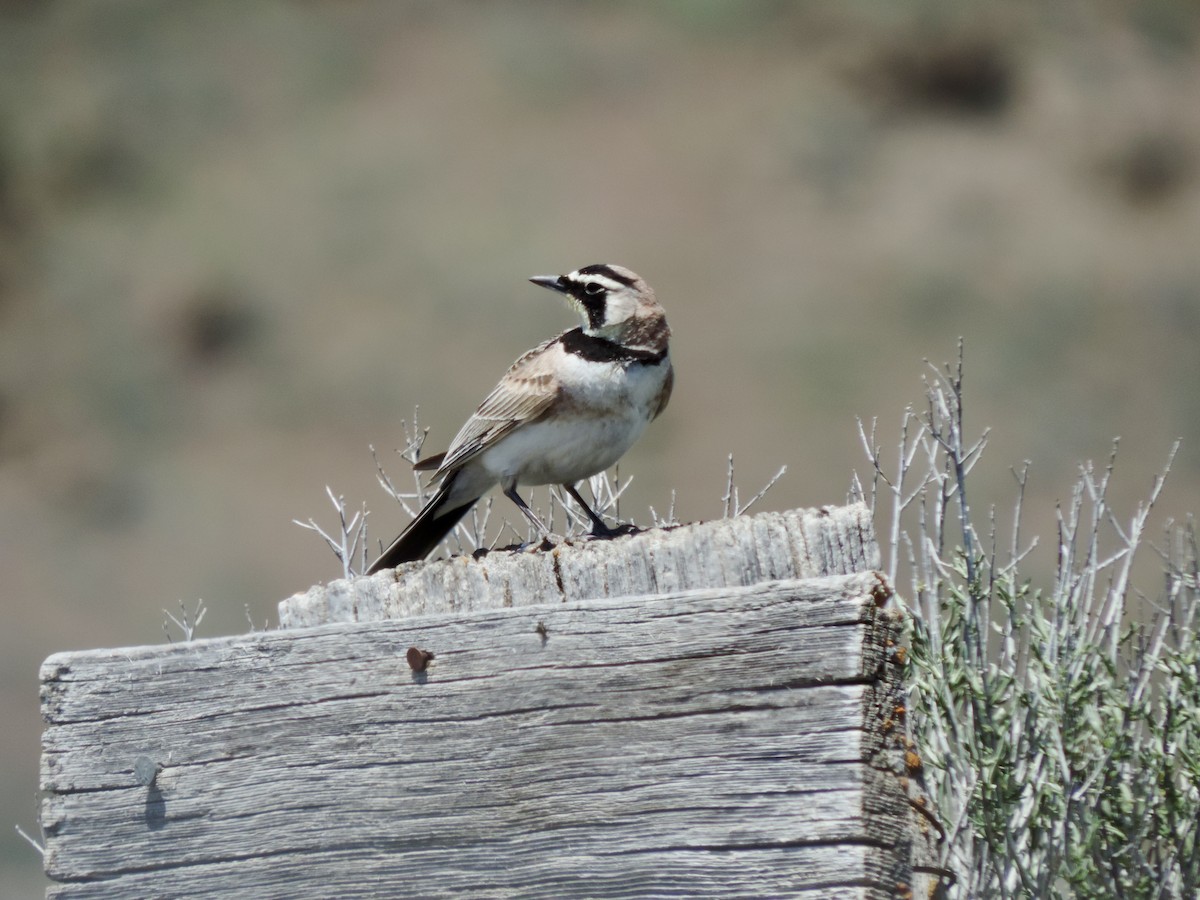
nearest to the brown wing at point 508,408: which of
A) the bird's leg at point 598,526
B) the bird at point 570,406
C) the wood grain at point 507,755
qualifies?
the bird at point 570,406

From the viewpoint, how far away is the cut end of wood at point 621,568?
1.93 m

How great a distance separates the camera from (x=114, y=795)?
214 centimetres

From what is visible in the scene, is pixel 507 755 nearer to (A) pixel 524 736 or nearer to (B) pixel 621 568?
(A) pixel 524 736

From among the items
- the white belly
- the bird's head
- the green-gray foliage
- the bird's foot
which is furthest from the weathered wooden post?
the bird's head

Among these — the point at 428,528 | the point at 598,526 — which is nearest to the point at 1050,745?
the point at 598,526

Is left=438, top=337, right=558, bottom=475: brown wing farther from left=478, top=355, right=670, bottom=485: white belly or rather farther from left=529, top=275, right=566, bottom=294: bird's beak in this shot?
left=529, top=275, right=566, bottom=294: bird's beak

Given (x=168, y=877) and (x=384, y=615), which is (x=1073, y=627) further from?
(x=168, y=877)

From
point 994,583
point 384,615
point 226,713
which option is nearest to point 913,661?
point 994,583

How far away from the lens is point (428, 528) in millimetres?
3619

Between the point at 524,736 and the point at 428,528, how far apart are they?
1.72 metres

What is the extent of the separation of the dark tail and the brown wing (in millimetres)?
81

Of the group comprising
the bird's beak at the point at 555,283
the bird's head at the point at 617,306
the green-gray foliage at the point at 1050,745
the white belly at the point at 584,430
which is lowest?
the green-gray foliage at the point at 1050,745

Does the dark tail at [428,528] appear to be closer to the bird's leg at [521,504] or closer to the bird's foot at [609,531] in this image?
the bird's leg at [521,504]

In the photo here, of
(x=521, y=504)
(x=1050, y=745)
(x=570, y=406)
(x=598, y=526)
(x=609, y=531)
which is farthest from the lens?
(x=521, y=504)
